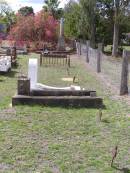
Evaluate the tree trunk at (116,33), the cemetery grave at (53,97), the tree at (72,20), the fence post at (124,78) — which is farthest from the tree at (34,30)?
the cemetery grave at (53,97)

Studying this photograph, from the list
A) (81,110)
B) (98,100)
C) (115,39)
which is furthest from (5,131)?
(115,39)

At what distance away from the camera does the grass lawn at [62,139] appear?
5.80 meters

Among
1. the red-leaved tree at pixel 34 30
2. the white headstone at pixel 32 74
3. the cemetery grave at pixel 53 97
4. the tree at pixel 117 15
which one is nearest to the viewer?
the cemetery grave at pixel 53 97

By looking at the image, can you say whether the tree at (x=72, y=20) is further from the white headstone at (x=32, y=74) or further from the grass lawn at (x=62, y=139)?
the grass lawn at (x=62, y=139)

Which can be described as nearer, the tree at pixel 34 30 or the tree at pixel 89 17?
the tree at pixel 89 17

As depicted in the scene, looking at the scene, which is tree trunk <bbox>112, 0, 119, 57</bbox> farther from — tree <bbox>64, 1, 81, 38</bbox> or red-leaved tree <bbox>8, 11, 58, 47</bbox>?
red-leaved tree <bbox>8, 11, 58, 47</bbox>

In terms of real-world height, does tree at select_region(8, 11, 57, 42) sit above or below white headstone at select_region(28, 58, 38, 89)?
above

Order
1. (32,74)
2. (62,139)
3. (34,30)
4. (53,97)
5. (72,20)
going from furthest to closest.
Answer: (72,20) → (34,30) → (32,74) → (53,97) → (62,139)

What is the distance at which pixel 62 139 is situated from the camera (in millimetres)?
7160

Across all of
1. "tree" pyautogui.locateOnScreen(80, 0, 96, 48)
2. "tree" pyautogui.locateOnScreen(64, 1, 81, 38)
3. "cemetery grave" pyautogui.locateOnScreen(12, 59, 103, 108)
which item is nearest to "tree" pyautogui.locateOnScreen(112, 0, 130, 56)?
"tree" pyautogui.locateOnScreen(80, 0, 96, 48)

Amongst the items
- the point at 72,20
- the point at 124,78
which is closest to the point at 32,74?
the point at 124,78

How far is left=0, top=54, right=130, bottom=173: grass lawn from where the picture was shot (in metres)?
5.80

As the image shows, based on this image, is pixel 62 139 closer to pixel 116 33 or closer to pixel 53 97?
pixel 53 97

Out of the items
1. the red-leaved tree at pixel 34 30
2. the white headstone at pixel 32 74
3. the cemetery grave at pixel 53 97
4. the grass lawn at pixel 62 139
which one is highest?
the red-leaved tree at pixel 34 30
